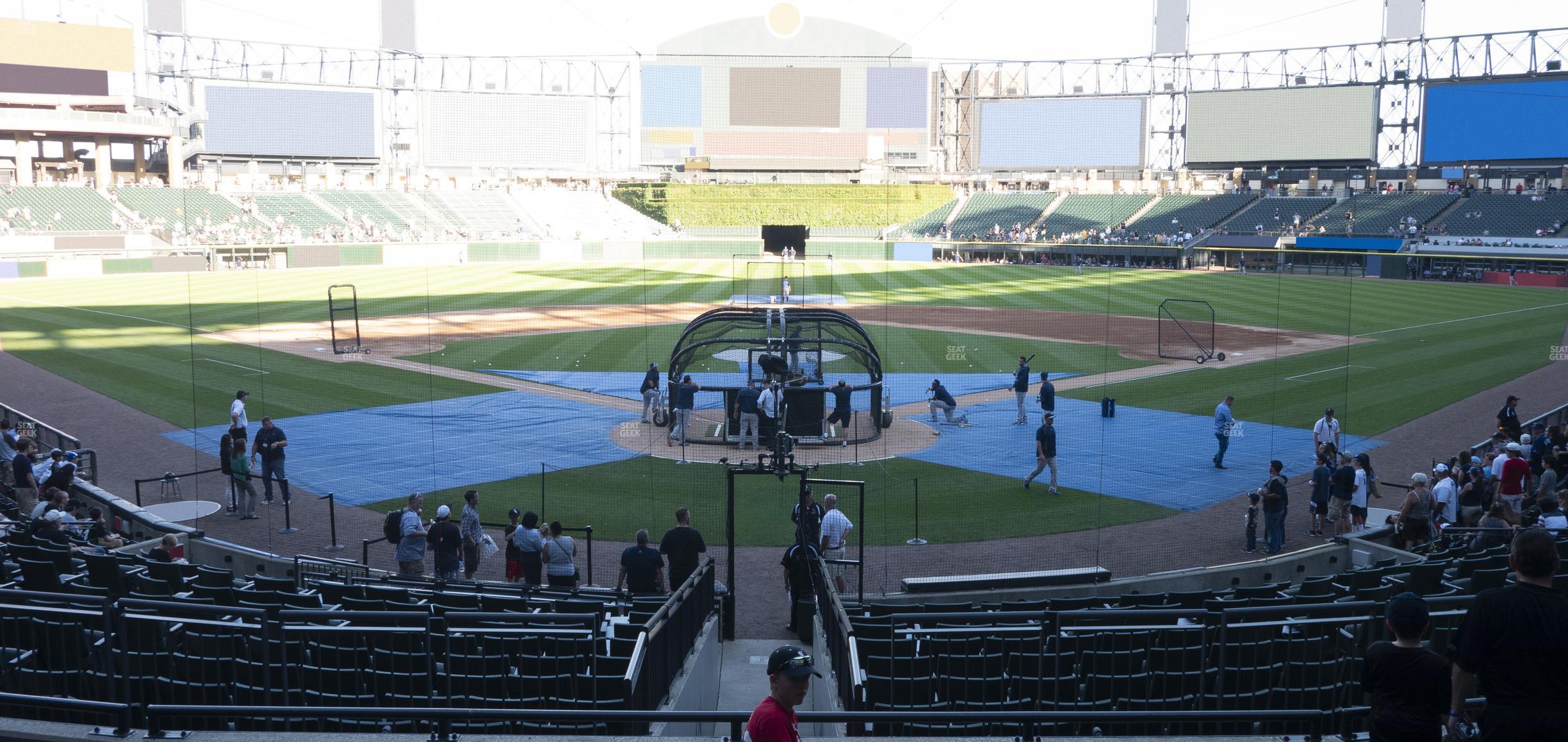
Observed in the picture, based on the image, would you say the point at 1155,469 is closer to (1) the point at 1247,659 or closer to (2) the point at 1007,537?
(2) the point at 1007,537

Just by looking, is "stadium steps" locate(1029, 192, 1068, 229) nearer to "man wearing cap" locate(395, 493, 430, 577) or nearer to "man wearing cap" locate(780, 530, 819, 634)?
"man wearing cap" locate(780, 530, 819, 634)

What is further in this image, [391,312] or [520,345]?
[391,312]

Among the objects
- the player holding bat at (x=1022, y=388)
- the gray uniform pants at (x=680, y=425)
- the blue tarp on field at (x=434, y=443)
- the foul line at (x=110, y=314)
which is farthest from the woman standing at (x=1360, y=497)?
the foul line at (x=110, y=314)

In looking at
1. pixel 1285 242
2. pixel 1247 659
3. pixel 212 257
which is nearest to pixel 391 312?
pixel 212 257

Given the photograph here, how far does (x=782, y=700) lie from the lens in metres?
4.57

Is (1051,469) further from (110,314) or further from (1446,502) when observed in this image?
(110,314)

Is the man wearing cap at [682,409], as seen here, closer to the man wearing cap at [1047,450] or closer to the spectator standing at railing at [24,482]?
the man wearing cap at [1047,450]

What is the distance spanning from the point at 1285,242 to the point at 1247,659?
61.9m

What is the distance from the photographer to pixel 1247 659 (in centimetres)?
765

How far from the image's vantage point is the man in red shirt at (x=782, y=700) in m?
4.48

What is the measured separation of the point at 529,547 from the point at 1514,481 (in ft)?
39.2

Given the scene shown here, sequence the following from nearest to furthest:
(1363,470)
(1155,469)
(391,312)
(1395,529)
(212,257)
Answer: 1. (1395,529)
2. (1363,470)
3. (1155,469)
4. (391,312)
5. (212,257)

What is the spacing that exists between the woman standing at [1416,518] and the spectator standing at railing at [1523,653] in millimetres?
8600

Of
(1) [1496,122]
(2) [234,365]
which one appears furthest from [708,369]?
(1) [1496,122]
